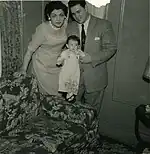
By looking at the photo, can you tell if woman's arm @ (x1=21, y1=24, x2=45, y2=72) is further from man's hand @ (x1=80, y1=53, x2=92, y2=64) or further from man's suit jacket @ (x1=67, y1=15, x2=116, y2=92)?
man's hand @ (x1=80, y1=53, x2=92, y2=64)

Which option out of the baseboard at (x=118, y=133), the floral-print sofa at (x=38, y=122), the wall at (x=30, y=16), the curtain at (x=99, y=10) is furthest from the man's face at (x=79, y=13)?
the baseboard at (x=118, y=133)

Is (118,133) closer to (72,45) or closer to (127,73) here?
(127,73)

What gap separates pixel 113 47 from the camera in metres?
2.82

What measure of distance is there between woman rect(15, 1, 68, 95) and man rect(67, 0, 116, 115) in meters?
0.12

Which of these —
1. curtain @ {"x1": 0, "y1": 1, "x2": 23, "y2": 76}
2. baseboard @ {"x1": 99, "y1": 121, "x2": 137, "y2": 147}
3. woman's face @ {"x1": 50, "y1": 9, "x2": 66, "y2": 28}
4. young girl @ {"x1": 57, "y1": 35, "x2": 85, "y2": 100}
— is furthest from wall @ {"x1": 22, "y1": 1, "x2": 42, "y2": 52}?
baseboard @ {"x1": 99, "y1": 121, "x2": 137, "y2": 147}

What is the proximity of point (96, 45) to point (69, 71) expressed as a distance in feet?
1.21

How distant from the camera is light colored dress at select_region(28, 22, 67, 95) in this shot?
277cm

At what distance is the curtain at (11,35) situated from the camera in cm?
266

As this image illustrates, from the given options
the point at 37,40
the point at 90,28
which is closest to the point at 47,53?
the point at 37,40

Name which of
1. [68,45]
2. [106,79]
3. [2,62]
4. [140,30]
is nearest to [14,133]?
[2,62]

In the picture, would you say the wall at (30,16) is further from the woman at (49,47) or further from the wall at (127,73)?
the wall at (127,73)

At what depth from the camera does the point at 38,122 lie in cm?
259

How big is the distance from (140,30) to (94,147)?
131 centimetres

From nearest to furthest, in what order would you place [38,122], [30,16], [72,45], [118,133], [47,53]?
[38,122], [72,45], [47,53], [30,16], [118,133]
